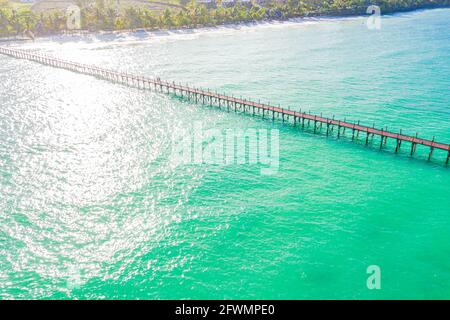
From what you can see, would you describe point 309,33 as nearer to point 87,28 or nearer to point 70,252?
point 87,28

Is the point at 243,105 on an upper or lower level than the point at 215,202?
upper

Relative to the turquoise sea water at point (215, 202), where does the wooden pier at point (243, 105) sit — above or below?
above

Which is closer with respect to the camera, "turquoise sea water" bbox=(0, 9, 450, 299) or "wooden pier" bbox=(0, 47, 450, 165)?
"turquoise sea water" bbox=(0, 9, 450, 299)

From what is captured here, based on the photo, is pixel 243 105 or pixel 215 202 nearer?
pixel 215 202

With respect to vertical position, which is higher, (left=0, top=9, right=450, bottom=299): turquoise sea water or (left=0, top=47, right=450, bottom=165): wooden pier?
(left=0, top=47, right=450, bottom=165): wooden pier

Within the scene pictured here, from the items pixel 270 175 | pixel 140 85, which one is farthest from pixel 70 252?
pixel 140 85
